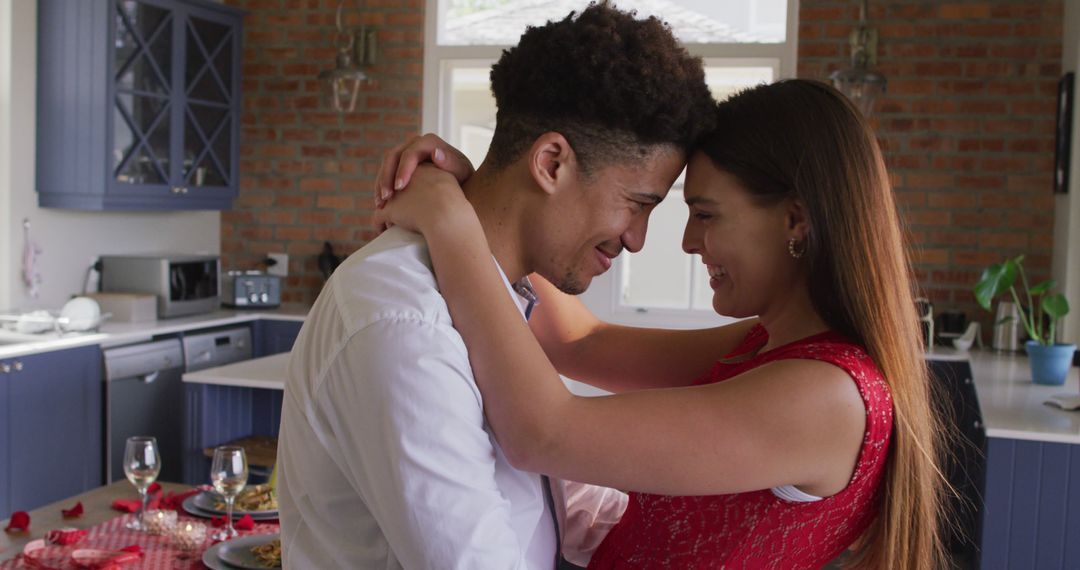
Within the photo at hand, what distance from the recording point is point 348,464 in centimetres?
119

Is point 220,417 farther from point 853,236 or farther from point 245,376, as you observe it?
point 853,236

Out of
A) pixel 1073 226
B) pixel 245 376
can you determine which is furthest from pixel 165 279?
pixel 1073 226

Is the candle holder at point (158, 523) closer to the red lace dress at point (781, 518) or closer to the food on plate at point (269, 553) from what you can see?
the food on plate at point (269, 553)

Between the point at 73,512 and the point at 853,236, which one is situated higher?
the point at 853,236

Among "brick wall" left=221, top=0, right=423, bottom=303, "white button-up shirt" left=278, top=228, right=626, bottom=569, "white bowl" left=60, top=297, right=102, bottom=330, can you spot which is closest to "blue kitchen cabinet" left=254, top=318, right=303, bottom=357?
"brick wall" left=221, top=0, right=423, bottom=303

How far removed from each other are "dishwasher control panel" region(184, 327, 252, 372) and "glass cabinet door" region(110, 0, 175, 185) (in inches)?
31.9

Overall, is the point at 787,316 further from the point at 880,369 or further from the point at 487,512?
the point at 487,512

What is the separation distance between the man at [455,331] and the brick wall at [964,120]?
4315 mm

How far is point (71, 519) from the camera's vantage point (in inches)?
82.8

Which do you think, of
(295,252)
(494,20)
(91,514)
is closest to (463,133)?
(494,20)

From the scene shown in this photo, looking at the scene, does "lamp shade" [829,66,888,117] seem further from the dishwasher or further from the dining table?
the dining table

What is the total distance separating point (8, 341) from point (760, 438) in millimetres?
3899

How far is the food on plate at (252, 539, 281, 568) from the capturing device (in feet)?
5.87

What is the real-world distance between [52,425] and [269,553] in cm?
301
